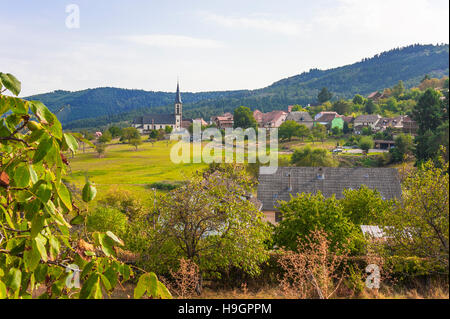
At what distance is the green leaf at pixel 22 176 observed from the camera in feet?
3.14

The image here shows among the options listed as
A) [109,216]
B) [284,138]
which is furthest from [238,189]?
[284,138]

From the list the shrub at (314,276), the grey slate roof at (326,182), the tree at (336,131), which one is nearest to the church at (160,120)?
the tree at (336,131)

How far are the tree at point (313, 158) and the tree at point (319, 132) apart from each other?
10498 mm

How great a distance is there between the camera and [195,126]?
218 feet

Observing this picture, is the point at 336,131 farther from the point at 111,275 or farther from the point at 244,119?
the point at 111,275

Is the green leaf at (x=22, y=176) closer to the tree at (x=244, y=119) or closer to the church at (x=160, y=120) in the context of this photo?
the tree at (x=244, y=119)

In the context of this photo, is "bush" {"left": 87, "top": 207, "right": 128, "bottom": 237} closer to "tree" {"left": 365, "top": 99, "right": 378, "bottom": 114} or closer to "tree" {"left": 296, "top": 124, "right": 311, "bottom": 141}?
"tree" {"left": 365, "top": 99, "right": 378, "bottom": 114}

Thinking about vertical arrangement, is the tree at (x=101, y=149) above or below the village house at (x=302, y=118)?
below

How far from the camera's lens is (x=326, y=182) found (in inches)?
766

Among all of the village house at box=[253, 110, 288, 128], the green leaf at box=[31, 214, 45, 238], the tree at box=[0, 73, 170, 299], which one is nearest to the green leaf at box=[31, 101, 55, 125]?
the tree at box=[0, 73, 170, 299]

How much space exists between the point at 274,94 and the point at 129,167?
203 feet

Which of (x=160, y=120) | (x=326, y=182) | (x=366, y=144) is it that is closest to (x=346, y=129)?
(x=366, y=144)

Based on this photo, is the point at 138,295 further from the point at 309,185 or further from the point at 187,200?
the point at 309,185
